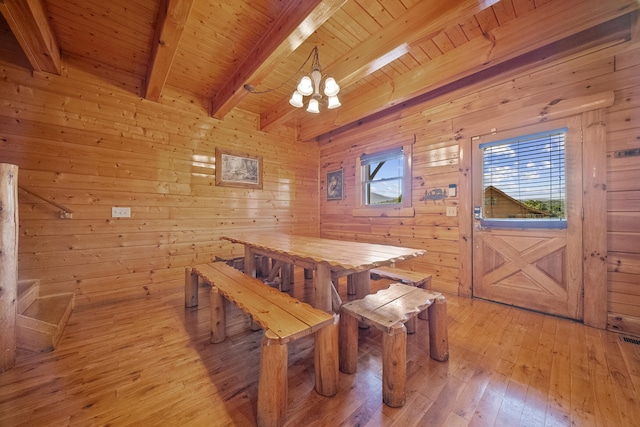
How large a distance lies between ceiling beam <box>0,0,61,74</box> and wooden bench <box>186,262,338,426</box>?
8.19ft

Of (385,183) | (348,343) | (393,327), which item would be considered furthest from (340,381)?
(385,183)

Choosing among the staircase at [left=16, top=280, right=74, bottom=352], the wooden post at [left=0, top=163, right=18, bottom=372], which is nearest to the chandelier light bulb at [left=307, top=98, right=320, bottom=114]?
the wooden post at [left=0, top=163, right=18, bottom=372]

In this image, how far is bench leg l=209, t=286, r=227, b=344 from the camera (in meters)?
1.87

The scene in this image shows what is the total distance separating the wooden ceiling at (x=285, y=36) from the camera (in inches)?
71.2

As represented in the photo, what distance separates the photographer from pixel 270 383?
111 cm

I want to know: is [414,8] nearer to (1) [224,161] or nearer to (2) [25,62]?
(1) [224,161]

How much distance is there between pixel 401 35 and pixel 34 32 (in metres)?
3.10

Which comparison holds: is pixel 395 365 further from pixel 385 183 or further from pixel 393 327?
pixel 385 183

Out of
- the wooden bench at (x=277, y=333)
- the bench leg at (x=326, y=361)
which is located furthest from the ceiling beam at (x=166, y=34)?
the bench leg at (x=326, y=361)

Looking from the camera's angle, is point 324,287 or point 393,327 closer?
point 393,327

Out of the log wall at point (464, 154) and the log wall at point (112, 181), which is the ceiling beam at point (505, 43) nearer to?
the log wall at point (464, 154)

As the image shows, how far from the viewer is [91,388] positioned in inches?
54.2

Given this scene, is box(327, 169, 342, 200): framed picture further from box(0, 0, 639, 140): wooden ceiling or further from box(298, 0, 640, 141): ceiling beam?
box(0, 0, 639, 140): wooden ceiling

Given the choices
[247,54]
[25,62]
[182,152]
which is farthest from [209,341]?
[25,62]
